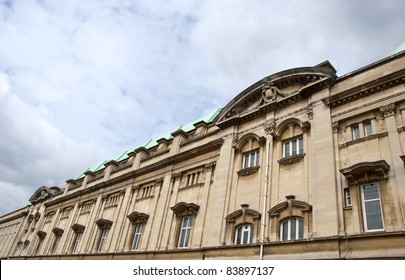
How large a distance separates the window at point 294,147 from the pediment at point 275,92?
8.38 ft

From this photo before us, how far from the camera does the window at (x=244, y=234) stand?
57.5ft

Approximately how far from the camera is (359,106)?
54.6 feet

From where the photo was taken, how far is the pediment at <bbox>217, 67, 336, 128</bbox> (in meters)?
18.9

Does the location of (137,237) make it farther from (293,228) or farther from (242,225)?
(293,228)

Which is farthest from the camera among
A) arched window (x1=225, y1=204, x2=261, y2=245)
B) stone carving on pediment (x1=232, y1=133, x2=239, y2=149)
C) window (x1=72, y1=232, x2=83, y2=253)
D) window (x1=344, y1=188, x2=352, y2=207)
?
window (x1=72, y1=232, x2=83, y2=253)

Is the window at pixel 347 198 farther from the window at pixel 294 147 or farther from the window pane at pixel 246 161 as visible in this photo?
the window pane at pixel 246 161

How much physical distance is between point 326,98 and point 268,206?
6.90 metres

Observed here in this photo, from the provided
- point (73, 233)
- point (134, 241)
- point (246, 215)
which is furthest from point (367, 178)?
point (73, 233)

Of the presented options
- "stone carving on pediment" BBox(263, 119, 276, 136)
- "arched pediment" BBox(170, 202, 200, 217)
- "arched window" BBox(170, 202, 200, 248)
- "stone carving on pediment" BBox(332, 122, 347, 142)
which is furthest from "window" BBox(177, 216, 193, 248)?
"stone carving on pediment" BBox(332, 122, 347, 142)

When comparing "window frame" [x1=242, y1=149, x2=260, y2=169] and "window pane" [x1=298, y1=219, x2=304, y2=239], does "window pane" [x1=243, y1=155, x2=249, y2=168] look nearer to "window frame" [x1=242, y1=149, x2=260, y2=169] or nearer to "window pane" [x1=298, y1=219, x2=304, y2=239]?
"window frame" [x1=242, y1=149, x2=260, y2=169]

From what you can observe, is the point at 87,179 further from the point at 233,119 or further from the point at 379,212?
the point at 379,212

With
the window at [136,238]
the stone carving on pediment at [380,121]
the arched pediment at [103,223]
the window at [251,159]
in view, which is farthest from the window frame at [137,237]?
the stone carving on pediment at [380,121]

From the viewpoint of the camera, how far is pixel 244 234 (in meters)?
17.8

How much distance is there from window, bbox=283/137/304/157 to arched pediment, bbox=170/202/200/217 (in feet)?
23.3
